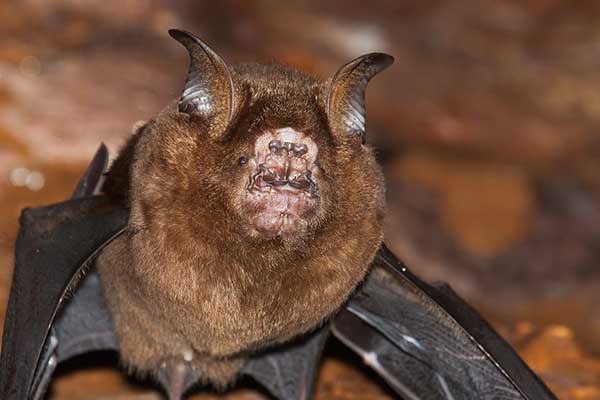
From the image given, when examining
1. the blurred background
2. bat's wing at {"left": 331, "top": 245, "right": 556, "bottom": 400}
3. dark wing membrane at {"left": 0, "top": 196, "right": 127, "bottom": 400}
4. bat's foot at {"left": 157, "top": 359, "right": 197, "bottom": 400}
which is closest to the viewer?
dark wing membrane at {"left": 0, "top": 196, "right": 127, "bottom": 400}

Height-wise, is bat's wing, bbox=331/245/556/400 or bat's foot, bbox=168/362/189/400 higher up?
bat's wing, bbox=331/245/556/400

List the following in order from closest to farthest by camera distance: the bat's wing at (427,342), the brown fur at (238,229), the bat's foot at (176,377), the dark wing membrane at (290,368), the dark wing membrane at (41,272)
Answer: the brown fur at (238,229) < the dark wing membrane at (41,272) < the bat's wing at (427,342) < the bat's foot at (176,377) < the dark wing membrane at (290,368)

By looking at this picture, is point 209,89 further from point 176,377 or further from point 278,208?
point 176,377

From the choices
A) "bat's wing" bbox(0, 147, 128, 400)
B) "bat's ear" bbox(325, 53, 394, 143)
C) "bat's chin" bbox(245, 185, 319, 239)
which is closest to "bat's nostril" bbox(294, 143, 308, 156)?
"bat's chin" bbox(245, 185, 319, 239)

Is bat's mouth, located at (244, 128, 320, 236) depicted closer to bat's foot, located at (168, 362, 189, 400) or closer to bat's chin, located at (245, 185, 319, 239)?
bat's chin, located at (245, 185, 319, 239)

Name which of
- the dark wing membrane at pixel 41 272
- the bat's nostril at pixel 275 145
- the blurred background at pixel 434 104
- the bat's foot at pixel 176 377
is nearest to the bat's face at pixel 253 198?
the bat's nostril at pixel 275 145

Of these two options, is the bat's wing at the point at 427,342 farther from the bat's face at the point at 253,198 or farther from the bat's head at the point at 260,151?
the bat's head at the point at 260,151
